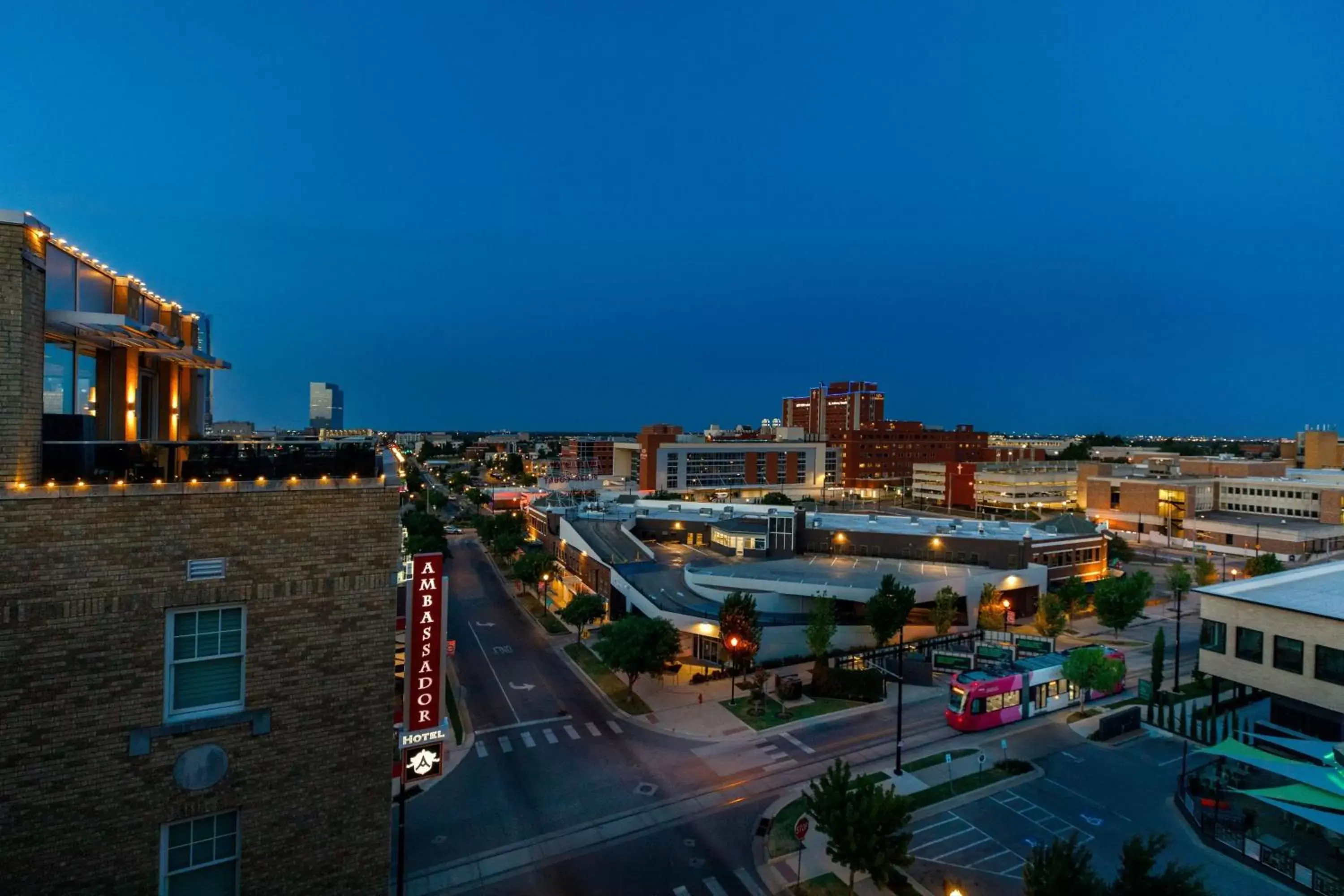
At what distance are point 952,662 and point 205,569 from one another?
37507 mm

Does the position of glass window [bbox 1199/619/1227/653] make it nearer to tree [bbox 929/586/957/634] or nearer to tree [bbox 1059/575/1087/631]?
tree [bbox 929/586/957/634]

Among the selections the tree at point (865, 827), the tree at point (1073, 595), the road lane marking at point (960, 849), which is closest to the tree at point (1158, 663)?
the tree at point (1073, 595)

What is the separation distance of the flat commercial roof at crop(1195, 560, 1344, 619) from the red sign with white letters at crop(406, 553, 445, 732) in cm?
3687

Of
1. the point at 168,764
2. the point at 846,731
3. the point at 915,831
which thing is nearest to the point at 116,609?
the point at 168,764

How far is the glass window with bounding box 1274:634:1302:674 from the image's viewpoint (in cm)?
3025

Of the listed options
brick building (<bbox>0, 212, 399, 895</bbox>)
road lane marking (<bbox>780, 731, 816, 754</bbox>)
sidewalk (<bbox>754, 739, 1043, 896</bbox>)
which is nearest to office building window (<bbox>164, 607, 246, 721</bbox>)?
brick building (<bbox>0, 212, 399, 895</bbox>)

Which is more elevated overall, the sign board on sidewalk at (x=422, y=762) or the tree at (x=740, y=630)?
the sign board on sidewalk at (x=422, y=762)

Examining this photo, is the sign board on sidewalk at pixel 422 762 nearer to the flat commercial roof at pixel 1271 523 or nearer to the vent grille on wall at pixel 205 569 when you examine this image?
the vent grille on wall at pixel 205 569

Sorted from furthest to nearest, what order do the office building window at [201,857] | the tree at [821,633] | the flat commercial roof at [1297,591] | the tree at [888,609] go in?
the tree at [888,609]
the tree at [821,633]
the flat commercial roof at [1297,591]
the office building window at [201,857]

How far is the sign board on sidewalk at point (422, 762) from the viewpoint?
14.2m

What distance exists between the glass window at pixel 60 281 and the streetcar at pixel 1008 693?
34.8 metres

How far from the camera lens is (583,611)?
4459 cm

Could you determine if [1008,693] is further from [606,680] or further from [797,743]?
[606,680]

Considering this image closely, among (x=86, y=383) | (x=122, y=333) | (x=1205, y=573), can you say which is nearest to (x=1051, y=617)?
(x=1205, y=573)
